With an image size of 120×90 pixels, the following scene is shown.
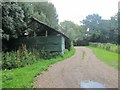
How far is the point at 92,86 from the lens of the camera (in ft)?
10.1

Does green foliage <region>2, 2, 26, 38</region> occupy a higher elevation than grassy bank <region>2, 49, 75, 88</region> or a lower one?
higher

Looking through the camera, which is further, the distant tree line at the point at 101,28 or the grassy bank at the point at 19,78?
the distant tree line at the point at 101,28

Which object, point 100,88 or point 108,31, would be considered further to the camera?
point 108,31

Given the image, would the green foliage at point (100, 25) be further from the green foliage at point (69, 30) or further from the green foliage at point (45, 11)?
the green foliage at point (69, 30)

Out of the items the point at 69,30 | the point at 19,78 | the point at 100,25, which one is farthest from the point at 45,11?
the point at 19,78

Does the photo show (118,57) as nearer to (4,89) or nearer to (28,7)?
(4,89)

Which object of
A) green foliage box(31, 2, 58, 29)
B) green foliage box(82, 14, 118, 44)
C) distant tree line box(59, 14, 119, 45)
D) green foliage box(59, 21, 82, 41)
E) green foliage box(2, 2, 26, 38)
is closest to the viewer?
green foliage box(82, 14, 118, 44)

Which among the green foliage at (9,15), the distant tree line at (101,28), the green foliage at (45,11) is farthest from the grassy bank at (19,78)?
the green foliage at (45,11)

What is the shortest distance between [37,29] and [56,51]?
3.58 meters

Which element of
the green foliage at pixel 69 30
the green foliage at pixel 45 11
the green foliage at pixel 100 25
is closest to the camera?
the green foliage at pixel 100 25

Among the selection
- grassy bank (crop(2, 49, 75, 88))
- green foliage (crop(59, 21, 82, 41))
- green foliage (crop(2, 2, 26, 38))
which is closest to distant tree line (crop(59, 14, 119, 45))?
grassy bank (crop(2, 49, 75, 88))

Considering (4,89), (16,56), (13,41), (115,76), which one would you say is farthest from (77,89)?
(13,41)

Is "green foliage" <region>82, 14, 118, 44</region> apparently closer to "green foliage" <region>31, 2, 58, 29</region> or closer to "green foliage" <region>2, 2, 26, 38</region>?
"green foliage" <region>2, 2, 26, 38</region>

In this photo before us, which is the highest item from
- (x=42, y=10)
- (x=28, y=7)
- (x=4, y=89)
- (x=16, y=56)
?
(x=42, y=10)
